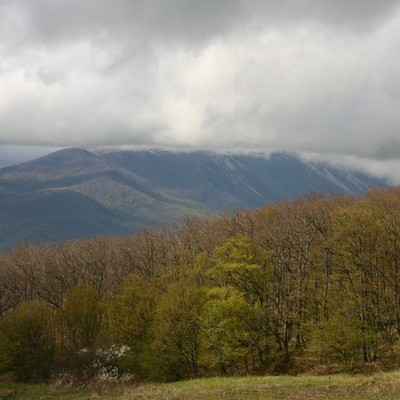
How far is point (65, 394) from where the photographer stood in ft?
142

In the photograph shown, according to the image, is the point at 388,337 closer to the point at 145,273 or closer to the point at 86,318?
the point at 86,318

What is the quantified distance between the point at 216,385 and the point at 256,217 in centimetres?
5959

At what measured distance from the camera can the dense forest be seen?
4456 cm

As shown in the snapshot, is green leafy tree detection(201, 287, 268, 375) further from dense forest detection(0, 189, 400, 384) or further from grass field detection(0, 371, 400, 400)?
grass field detection(0, 371, 400, 400)

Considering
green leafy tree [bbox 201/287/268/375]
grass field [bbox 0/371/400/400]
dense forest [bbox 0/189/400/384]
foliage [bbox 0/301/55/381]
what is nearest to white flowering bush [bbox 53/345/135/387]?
dense forest [bbox 0/189/400/384]

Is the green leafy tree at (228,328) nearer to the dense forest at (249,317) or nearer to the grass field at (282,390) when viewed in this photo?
the dense forest at (249,317)

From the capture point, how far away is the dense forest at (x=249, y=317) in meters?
44.6

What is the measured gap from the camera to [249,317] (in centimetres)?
4819

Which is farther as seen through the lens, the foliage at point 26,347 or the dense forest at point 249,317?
the foliage at point 26,347

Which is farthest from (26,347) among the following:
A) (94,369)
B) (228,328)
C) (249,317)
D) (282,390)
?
(282,390)

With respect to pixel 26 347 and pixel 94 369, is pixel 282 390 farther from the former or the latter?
pixel 26 347

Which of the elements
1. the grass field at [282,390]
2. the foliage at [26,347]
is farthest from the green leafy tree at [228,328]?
the foliage at [26,347]

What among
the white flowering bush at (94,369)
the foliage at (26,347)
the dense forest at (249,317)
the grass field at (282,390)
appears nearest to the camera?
the grass field at (282,390)

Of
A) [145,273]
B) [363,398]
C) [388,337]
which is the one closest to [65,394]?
[363,398]
